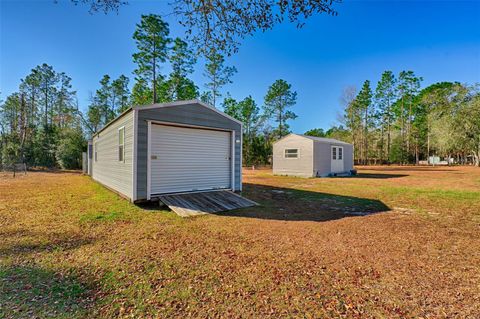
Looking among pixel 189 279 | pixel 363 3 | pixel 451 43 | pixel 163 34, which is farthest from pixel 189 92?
pixel 189 279

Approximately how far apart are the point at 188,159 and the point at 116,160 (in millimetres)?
2883

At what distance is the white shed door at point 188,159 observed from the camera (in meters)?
6.34

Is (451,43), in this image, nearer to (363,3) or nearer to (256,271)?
(363,3)

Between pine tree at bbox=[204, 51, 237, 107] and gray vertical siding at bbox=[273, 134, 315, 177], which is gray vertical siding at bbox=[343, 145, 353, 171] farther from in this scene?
pine tree at bbox=[204, 51, 237, 107]

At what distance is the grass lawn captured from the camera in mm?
1970

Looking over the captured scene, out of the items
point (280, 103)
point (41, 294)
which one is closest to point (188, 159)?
point (41, 294)

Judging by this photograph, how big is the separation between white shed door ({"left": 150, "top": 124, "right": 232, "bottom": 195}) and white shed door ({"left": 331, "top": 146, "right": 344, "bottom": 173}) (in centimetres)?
1130

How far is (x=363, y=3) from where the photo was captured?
7.48m

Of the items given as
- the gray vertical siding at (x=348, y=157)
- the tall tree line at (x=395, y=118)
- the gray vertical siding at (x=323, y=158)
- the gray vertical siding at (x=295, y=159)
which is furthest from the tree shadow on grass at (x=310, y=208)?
the tall tree line at (x=395, y=118)

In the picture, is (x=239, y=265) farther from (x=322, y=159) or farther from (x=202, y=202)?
(x=322, y=159)

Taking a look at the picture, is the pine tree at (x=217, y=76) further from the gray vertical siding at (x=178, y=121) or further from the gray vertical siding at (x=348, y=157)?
the gray vertical siding at (x=178, y=121)

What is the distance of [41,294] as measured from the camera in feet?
6.99

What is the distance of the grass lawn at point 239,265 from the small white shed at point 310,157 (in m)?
9.91

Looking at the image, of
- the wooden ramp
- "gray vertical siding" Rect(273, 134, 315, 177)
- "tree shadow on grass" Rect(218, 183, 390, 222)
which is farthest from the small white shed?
the wooden ramp
